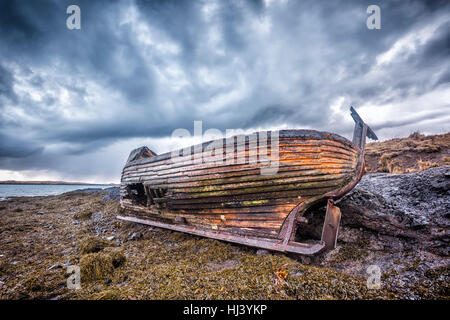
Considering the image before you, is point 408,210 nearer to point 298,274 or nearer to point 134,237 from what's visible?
point 298,274

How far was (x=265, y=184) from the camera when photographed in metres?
4.06

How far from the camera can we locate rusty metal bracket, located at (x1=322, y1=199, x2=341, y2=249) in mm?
3723

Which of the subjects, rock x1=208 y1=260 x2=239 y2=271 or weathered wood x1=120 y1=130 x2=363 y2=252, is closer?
rock x1=208 y1=260 x2=239 y2=271

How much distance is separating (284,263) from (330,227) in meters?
1.29

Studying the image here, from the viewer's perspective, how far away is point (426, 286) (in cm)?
250

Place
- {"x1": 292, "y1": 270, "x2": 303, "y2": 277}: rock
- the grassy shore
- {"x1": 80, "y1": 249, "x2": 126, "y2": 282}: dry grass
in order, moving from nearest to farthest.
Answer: the grassy shore → {"x1": 292, "y1": 270, "x2": 303, "y2": 277}: rock → {"x1": 80, "y1": 249, "x2": 126, "y2": 282}: dry grass

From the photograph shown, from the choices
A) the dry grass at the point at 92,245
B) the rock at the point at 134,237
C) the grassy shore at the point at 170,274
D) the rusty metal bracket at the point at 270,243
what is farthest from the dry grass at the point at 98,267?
the rock at the point at 134,237

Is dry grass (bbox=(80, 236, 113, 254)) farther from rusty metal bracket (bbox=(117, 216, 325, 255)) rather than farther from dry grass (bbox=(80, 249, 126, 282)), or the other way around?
rusty metal bracket (bbox=(117, 216, 325, 255))

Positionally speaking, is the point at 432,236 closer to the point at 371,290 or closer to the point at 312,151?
the point at 371,290

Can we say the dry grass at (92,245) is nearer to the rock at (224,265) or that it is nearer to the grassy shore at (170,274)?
the grassy shore at (170,274)

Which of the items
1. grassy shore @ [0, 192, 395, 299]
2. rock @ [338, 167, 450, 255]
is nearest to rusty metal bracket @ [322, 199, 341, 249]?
grassy shore @ [0, 192, 395, 299]

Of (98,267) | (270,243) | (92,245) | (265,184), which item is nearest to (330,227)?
(270,243)
